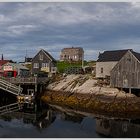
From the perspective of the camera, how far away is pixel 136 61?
5409 cm

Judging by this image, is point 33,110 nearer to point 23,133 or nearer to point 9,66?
point 23,133

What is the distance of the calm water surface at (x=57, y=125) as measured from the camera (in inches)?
1348

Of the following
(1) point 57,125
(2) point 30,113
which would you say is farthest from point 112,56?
(1) point 57,125

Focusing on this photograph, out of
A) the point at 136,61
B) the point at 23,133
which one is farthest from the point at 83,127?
the point at 136,61

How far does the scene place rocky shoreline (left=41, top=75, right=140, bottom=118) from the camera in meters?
49.7

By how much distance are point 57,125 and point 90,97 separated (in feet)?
53.4

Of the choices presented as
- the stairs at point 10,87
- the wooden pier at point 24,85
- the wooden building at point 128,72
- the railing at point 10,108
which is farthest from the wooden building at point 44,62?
the wooden building at point 128,72

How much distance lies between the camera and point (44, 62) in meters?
93.3

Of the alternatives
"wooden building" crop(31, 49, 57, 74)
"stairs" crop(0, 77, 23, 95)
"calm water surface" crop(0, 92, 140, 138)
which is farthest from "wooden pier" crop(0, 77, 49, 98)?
"wooden building" crop(31, 49, 57, 74)

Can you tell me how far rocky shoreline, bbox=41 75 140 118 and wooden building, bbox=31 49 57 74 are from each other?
22525 mm

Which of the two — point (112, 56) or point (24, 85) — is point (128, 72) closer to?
point (112, 56)

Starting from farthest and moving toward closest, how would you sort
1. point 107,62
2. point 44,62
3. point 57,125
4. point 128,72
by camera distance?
point 44,62
point 107,62
point 128,72
point 57,125

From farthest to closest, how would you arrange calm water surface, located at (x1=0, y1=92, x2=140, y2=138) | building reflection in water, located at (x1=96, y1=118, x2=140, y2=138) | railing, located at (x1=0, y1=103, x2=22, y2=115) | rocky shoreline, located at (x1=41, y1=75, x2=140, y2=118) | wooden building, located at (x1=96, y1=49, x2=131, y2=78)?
1. wooden building, located at (x1=96, y1=49, x2=131, y2=78)
2. railing, located at (x1=0, y1=103, x2=22, y2=115)
3. rocky shoreline, located at (x1=41, y1=75, x2=140, y2=118)
4. building reflection in water, located at (x1=96, y1=118, x2=140, y2=138)
5. calm water surface, located at (x1=0, y1=92, x2=140, y2=138)

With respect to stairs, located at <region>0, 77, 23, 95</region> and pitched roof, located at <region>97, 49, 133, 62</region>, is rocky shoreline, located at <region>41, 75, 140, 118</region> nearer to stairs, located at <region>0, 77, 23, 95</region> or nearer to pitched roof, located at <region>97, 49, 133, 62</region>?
pitched roof, located at <region>97, 49, 133, 62</region>
